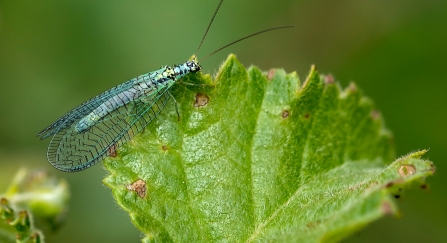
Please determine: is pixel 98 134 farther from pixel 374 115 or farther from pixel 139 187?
pixel 374 115

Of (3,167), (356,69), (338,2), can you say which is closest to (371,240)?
(356,69)

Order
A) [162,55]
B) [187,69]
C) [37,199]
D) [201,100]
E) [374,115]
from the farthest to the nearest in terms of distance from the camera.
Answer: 1. [162,55]
2. [187,69]
3. [374,115]
4. [37,199]
5. [201,100]

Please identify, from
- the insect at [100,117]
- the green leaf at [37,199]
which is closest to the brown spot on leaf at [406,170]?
the insect at [100,117]

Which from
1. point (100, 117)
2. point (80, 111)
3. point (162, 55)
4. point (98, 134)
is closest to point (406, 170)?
point (98, 134)

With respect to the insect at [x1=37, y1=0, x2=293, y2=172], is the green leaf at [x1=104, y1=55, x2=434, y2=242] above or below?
below

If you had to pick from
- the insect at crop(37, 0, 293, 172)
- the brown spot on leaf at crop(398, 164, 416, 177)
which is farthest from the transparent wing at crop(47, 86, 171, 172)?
the brown spot on leaf at crop(398, 164, 416, 177)

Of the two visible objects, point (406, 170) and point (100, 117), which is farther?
point (100, 117)

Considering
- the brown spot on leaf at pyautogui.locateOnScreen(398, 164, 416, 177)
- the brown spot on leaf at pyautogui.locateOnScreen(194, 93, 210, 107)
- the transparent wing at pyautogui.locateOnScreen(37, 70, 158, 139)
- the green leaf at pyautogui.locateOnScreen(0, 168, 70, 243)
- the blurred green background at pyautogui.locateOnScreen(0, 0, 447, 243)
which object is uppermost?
the blurred green background at pyautogui.locateOnScreen(0, 0, 447, 243)

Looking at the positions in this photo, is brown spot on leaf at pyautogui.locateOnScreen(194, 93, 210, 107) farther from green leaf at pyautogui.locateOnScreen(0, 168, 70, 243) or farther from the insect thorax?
green leaf at pyautogui.locateOnScreen(0, 168, 70, 243)
